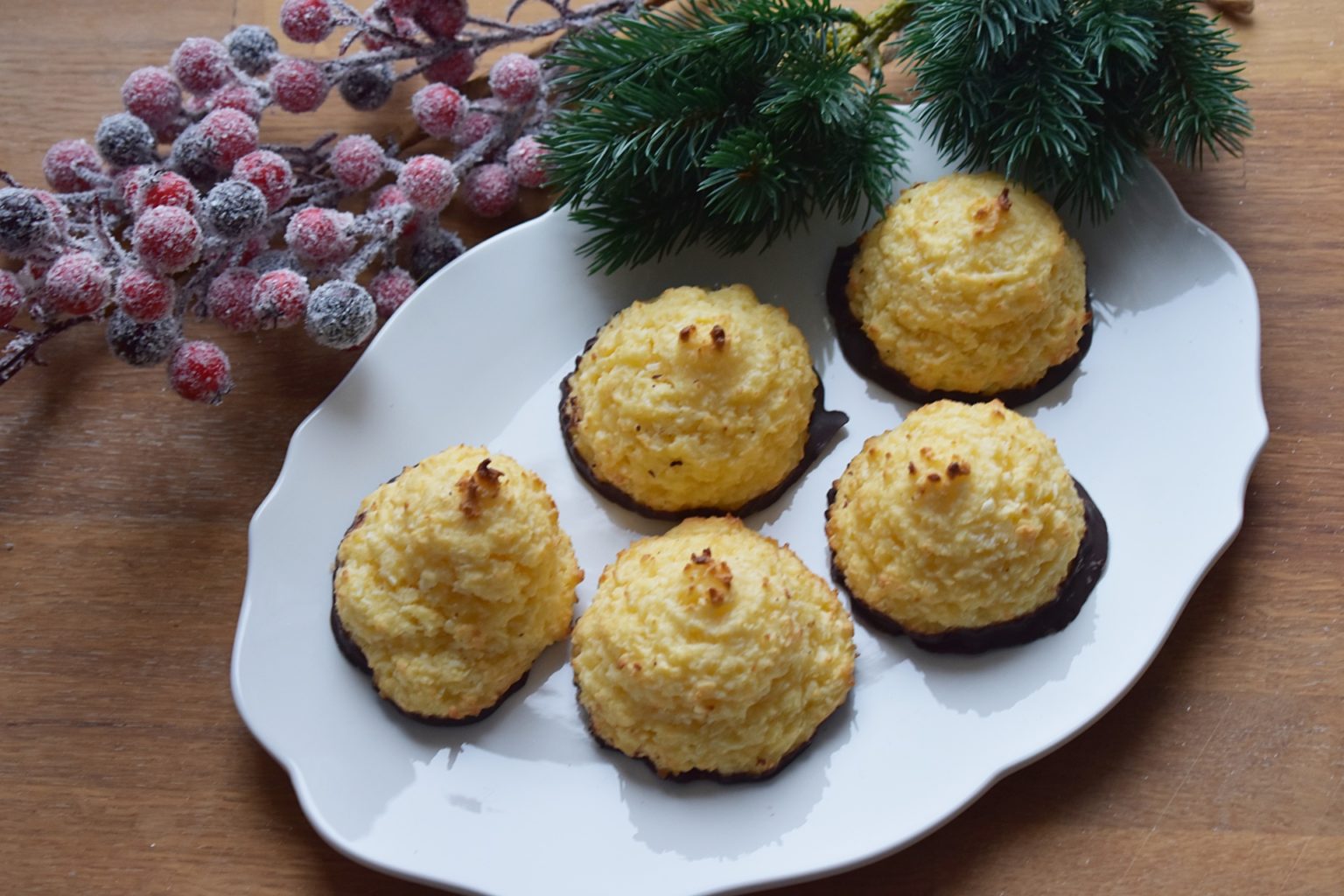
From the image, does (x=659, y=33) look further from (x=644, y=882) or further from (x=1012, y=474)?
(x=644, y=882)

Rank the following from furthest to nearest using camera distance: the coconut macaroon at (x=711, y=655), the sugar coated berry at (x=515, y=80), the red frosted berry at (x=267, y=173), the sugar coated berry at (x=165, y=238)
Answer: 1. the sugar coated berry at (x=515, y=80)
2. the red frosted berry at (x=267, y=173)
3. the sugar coated berry at (x=165, y=238)
4. the coconut macaroon at (x=711, y=655)

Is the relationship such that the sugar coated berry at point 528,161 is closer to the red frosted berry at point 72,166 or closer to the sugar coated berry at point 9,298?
the red frosted berry at point 72,166

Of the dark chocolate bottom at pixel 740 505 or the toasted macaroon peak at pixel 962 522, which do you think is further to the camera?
the dark chocolate bottom at pixel 740 505

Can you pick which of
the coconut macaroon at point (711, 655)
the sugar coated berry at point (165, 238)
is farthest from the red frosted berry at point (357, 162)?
the coconut macaroon at point (711, 655)

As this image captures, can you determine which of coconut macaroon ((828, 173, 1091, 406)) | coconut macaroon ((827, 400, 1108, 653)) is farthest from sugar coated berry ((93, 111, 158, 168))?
coconut macaroon ((827, 400, 1108, 653))

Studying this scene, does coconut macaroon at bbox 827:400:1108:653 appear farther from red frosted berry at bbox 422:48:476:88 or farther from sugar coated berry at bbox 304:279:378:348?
red frosted berry at bbox 422:48:476:88

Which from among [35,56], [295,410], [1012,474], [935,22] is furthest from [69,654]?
[935,22]

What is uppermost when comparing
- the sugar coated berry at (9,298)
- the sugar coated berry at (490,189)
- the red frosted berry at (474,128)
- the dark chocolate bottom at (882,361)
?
the red frosted berry at (474,128)

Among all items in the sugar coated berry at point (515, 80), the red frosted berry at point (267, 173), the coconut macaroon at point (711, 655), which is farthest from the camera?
the sugar coated berry at point (515, 80)
